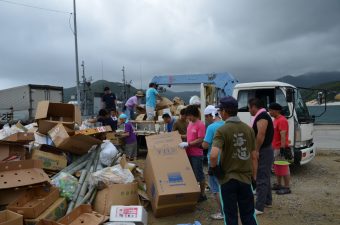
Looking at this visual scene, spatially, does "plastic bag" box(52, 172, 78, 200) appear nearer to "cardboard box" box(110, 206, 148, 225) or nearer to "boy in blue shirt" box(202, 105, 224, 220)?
"cardboard box" box(110, 206, 148, 225)

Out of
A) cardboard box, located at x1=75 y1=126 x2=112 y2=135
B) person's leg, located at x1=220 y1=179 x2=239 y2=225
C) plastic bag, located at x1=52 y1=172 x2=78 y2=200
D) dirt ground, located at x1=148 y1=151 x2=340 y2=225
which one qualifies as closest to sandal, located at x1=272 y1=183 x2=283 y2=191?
dirt ground, located at x1=148 y1=151 x2=340 y2=225

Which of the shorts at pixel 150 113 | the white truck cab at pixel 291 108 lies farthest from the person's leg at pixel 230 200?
the shorts at pixel 150 113

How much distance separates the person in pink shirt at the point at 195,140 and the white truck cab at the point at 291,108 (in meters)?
3.17

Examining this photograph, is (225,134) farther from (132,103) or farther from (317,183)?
(132,103)

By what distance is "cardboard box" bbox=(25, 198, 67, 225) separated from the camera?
4.69m

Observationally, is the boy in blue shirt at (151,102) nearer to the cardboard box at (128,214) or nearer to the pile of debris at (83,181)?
the pile of debris at (83,181)

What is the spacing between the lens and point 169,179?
5.53m

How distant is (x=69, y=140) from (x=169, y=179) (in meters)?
2.03

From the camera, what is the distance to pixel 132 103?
450 inches

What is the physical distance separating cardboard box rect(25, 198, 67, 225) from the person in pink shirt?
202 centimetres

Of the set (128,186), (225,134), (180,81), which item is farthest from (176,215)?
(180,81)

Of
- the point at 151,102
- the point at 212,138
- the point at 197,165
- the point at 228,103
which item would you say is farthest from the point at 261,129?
the point at 151,102

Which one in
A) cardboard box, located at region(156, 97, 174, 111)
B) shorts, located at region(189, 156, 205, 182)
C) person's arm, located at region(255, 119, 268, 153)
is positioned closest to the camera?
person's arm, located at region(255, 119, 268, 153)

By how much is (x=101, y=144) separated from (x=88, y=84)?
17.7 m
